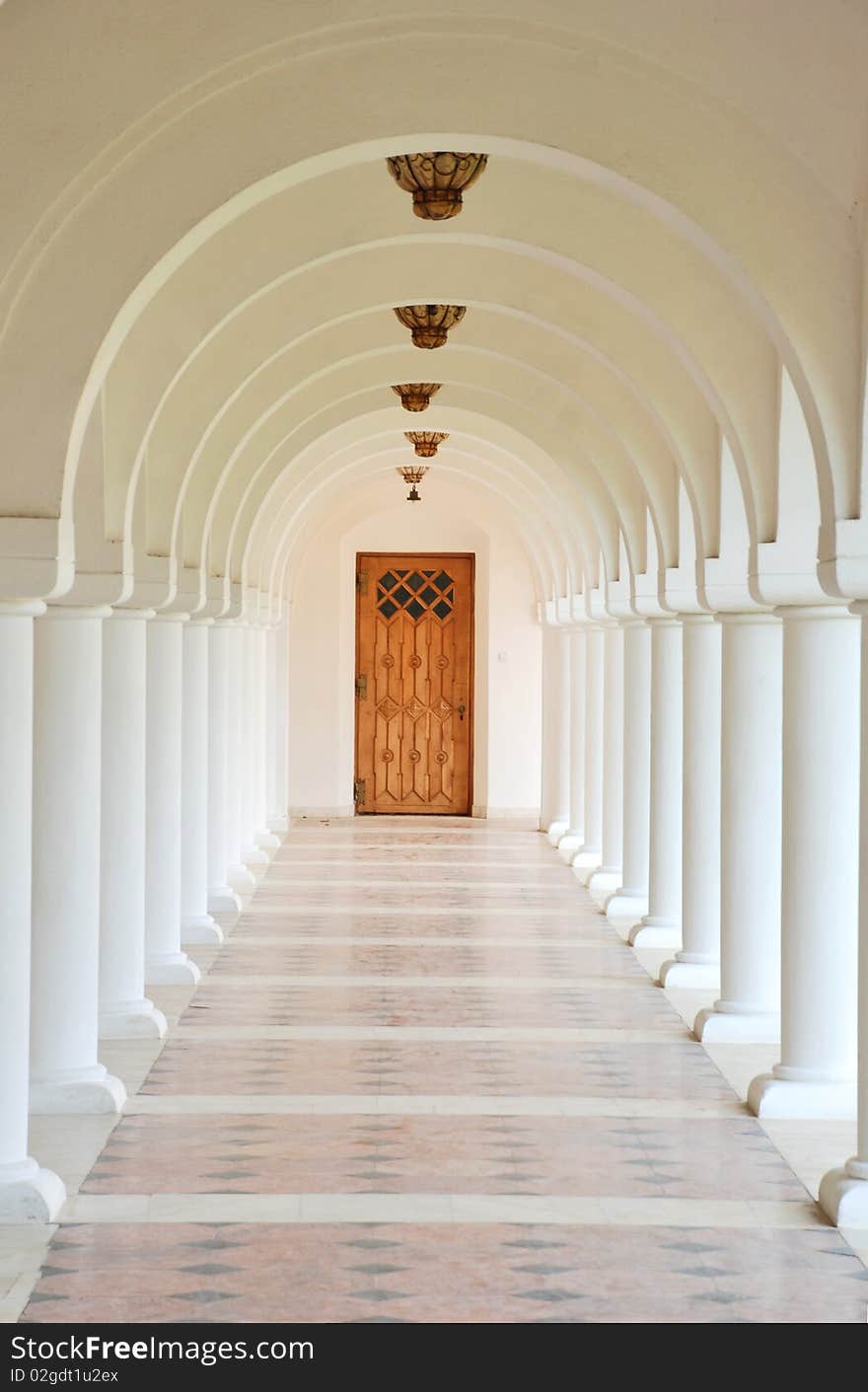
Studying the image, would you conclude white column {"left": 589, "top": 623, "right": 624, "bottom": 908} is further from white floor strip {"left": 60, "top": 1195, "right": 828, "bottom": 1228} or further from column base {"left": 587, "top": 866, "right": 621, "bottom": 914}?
white floor strip {"left": 60, "top": 1195, "right": 828, "bottom": 1228}

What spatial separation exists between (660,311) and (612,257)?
1.28ft

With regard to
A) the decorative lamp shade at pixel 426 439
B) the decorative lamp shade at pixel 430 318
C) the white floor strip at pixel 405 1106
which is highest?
the decorative lamp shade at pixel 426 439

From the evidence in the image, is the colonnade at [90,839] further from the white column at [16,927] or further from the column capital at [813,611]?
the column capital at [813,611]

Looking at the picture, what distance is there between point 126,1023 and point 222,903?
5532mm

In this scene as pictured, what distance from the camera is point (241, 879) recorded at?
18.3m

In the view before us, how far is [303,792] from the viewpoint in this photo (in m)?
27.1

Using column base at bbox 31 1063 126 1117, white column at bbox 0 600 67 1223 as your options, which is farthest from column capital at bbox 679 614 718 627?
white column at bbox 0 600 67 1223

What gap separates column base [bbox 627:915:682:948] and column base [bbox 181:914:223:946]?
332 centimetres

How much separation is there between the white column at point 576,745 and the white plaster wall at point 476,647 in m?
3.80

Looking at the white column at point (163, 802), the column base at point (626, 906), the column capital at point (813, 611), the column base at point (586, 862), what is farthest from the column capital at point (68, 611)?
the column base at point (586, 862)

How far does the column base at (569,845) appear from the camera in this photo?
21.2m

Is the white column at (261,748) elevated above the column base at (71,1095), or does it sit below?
above

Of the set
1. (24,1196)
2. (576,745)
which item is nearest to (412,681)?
(576,745)
